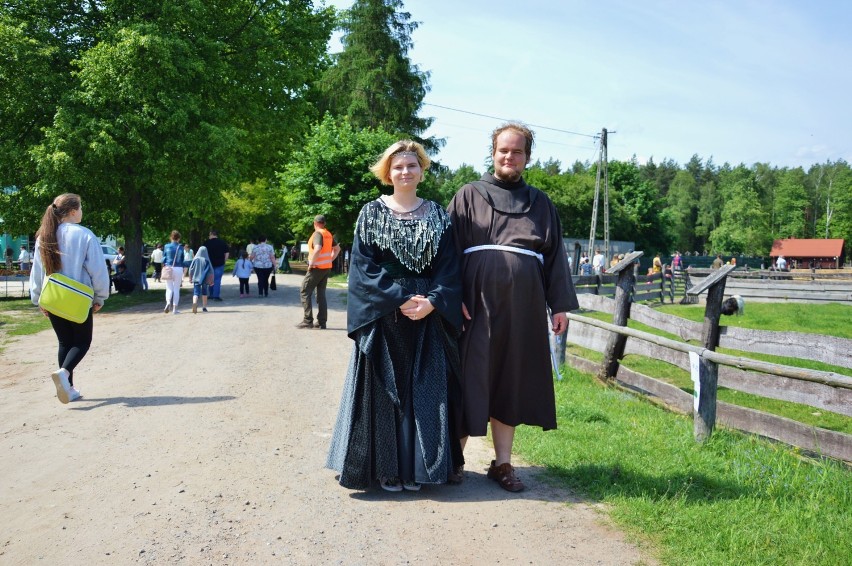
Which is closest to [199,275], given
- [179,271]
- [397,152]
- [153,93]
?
[179,271]

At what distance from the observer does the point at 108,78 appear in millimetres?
16297

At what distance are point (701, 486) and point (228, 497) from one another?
116 inches

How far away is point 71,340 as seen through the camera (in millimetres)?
6598

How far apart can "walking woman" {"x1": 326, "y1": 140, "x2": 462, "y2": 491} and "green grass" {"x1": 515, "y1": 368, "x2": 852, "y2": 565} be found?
3.51 ft

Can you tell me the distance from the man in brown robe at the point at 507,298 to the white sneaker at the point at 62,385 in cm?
407

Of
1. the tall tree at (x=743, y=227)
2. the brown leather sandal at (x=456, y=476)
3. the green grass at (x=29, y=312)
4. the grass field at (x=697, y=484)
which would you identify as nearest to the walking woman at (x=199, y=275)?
the green grass at (x=29, y=312)

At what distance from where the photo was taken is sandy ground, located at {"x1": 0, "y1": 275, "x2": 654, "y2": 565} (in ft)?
11.0

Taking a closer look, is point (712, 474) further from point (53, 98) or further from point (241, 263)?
point (53, 98)

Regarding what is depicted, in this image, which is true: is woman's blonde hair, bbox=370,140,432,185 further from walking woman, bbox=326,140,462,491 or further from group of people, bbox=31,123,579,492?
walking woman, bbox=326,140,462,491

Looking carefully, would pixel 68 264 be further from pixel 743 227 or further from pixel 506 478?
pixel 743 227

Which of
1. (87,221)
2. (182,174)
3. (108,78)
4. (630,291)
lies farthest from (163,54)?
(630,291)

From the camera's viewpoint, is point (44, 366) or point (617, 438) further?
point (44, 366)

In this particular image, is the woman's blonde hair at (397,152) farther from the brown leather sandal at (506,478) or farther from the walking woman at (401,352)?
the brown leather sandal at (506,478)

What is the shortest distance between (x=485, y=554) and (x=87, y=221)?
1811 centimetres
